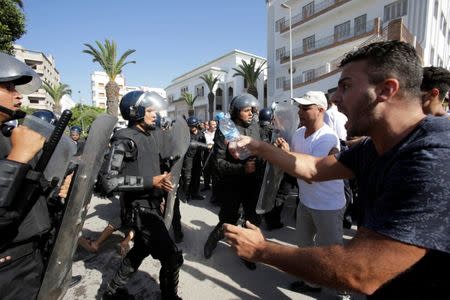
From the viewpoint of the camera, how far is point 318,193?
2.50 meters

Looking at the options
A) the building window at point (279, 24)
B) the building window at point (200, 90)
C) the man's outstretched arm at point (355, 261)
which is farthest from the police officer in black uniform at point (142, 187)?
the building window at point (200, 90)

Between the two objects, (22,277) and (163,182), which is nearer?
(22,277)

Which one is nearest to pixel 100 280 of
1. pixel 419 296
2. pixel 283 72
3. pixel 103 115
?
pixel 103 115

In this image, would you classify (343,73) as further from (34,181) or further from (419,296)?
(34,181)

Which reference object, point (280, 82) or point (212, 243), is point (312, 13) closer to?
point (280, 82)

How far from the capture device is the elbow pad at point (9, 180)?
119 cm

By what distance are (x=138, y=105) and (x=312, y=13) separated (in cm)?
2592

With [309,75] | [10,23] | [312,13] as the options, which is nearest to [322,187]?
[10,23]

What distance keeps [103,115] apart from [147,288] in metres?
1.99

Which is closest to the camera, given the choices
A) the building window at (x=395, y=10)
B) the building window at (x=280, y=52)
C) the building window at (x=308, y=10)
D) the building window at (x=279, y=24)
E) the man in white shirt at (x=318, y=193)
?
the man in white shirt at (x=318, y=193)

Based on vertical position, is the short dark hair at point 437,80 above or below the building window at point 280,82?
below

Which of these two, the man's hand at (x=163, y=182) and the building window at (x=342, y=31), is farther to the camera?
the building window at (x=342, y=31)

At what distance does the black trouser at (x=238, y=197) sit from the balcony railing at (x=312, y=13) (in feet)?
74.6

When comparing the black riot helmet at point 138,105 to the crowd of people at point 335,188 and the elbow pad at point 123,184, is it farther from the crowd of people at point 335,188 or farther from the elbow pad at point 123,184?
the elbow pad at point 123,184
